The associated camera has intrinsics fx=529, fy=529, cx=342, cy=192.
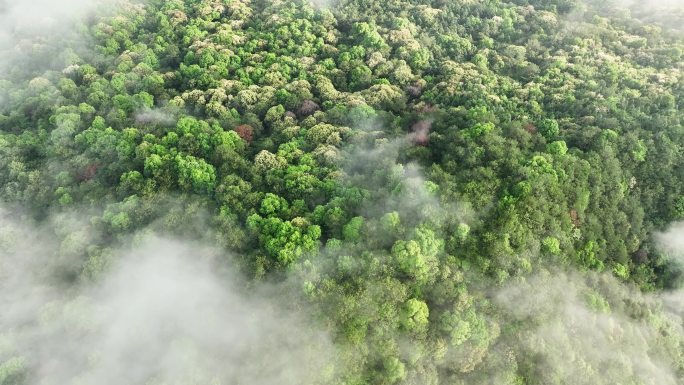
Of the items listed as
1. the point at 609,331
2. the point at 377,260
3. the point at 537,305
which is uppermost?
the point at 377,260

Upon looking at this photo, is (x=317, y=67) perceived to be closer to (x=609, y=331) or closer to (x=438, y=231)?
(x=438, y=231)

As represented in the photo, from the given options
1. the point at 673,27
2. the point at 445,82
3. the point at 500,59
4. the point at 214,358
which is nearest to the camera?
the point at 214,358

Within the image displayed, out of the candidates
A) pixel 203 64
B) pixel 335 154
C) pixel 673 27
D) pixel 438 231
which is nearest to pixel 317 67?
pixel 203 64

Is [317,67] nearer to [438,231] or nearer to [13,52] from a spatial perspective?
[438,231]

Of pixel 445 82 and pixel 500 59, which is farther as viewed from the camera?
pixel 500 59

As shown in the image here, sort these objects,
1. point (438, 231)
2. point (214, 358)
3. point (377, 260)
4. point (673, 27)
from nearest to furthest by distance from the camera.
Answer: point (214, 358), point (377, 260), point (438, 231), point (673, 27)

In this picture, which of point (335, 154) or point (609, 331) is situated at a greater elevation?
point (335, 154)
